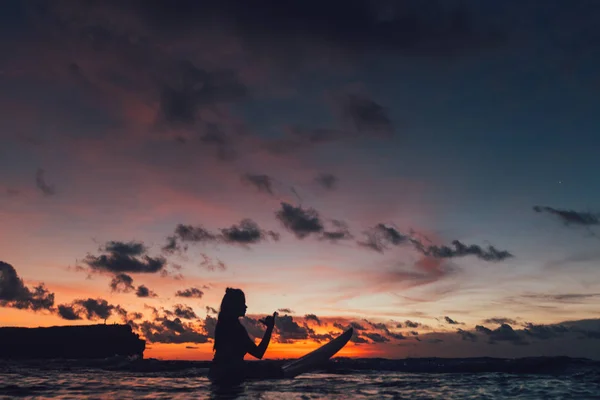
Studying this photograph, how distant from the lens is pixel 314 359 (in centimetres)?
1981

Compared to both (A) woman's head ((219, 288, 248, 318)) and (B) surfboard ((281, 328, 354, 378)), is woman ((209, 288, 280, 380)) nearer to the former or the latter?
(A) woman's head ((219, 288, 248, 318))

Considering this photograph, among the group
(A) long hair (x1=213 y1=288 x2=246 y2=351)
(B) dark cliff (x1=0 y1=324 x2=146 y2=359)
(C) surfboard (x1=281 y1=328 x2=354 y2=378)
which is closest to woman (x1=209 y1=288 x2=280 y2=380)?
(A) long hair (x1=213 y1=288 x2=246 y2=351)

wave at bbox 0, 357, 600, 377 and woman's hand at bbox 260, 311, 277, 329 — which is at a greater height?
woman's hand at bbox 260, 311, 277, 329

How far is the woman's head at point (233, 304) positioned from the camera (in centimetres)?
1435

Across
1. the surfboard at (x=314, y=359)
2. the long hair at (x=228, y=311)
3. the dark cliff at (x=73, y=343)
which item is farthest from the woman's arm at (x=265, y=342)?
the dark cliff at (x=73, y=343)

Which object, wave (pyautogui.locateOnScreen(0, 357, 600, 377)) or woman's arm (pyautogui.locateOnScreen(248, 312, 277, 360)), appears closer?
woman's arm (pyautogui.locateOnScreen(248, 312, 277, 360))

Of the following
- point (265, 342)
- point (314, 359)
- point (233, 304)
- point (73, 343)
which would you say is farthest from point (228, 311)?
point (73, 343)

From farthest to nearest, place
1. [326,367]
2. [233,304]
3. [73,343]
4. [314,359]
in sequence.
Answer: [73,343] → [326,367] → [314,359] → [233,304]

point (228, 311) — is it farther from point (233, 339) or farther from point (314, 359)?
point (314, 359)

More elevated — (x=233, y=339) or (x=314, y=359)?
(x=233, y=339)

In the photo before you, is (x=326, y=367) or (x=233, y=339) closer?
(x=233, y=339)

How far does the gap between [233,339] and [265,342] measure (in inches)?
45.3

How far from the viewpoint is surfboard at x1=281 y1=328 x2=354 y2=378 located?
18922 mm

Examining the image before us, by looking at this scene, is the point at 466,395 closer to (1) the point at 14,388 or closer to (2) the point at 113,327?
(1) the point at 14,388
